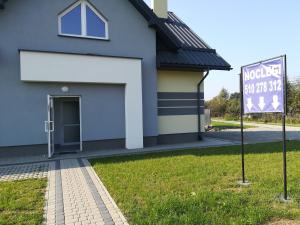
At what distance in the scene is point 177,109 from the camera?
13797 mm

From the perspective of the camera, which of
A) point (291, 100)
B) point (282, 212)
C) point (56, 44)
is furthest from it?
point (291, 100)

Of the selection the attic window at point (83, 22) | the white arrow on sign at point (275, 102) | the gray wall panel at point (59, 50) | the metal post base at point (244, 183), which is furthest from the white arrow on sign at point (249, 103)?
the attic window at point (83, 22)

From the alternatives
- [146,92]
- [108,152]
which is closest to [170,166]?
[108,152]

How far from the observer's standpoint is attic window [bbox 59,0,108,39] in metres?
11.5

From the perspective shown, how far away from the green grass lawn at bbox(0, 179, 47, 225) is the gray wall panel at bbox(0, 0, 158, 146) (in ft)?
13.6

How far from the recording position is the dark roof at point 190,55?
13109mm

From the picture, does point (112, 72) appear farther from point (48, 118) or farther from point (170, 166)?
point (170, 166)

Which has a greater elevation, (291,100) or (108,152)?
(291,100)

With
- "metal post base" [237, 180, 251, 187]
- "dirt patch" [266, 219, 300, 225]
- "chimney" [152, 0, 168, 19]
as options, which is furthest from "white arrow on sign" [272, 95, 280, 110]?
"chimney" [152, 0, 168, 19]

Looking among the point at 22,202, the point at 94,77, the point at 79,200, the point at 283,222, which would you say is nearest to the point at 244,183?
the point at 283,222

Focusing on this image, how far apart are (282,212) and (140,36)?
9.59 m

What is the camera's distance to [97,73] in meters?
11.4

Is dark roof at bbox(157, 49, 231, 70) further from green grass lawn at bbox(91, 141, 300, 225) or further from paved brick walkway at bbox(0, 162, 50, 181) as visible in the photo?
paved brick walkway at bbox(0, 162, 50, 181)

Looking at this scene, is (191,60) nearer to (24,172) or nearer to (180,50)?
(180,50)
